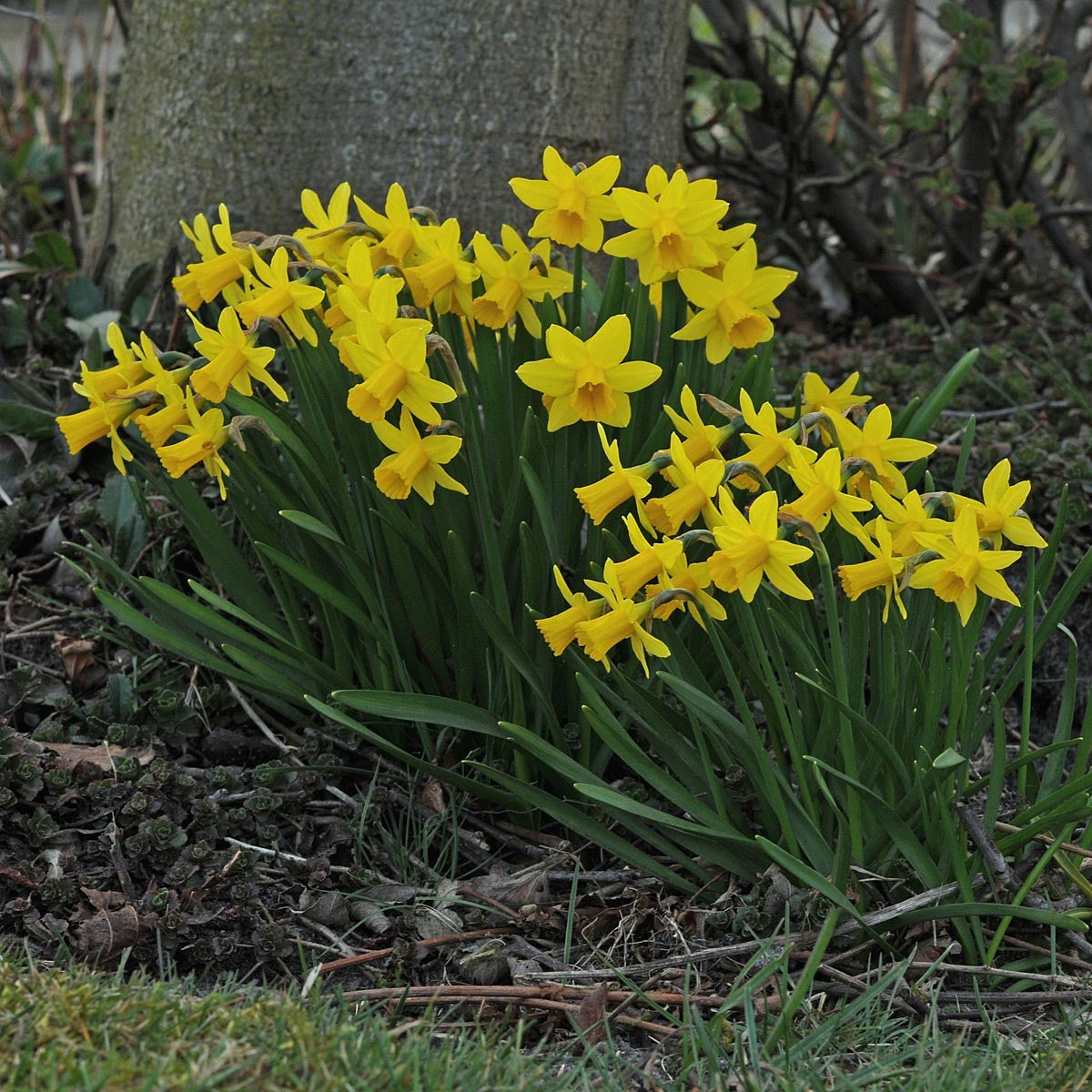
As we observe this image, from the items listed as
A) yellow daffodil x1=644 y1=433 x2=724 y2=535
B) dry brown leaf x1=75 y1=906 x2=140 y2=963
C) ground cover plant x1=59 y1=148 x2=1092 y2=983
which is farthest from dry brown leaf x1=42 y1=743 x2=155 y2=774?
yellow daffodil x1=644 y1=433 x2=724 y2=535

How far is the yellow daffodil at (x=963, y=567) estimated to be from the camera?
5.27 ft

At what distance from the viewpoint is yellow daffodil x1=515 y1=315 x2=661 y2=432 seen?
176cm

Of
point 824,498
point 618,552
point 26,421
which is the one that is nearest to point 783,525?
point 824,498

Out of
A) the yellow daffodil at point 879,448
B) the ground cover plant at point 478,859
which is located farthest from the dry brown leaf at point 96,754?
the yellow daffodil at point 879,448

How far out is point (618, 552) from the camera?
1855 mm

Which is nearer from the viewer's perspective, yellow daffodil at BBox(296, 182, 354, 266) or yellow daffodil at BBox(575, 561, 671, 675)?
yellow daffodil at BBox(575, 561, 671, 675)

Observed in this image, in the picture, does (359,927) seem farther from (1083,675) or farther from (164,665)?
(1083,675)

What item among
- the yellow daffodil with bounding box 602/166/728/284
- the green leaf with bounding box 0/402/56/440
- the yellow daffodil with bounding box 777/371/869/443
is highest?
the yellow daffodil with bounding box 602/166/728/284

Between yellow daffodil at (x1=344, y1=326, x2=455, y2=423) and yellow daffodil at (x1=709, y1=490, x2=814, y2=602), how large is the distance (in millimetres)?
442

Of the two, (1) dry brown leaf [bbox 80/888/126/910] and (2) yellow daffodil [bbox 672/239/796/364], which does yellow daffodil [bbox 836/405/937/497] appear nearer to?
(2) yellow daffodil [bbox 672/239/796/364]

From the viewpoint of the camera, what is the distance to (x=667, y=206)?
1818mm

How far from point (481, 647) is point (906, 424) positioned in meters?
0.86

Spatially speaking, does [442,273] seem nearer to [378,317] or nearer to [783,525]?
[378,317]

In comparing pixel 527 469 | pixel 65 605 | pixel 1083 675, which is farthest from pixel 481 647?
pixel 1083 675
